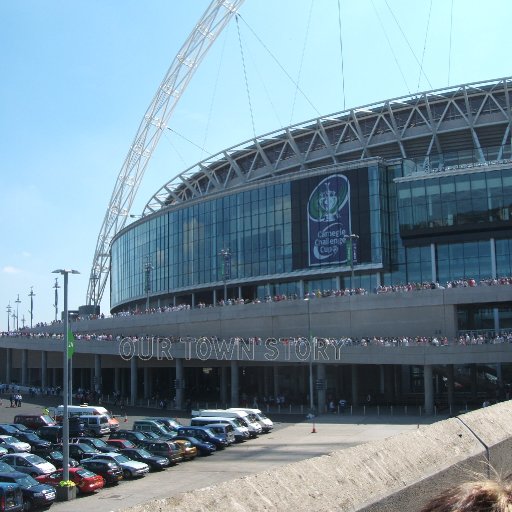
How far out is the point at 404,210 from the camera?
78125 millimetres

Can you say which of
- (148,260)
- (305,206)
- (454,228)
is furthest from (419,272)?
(148,260)

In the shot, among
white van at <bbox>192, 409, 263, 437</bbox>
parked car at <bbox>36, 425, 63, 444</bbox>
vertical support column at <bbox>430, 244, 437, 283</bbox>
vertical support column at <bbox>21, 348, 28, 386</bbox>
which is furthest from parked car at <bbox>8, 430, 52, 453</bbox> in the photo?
vertical support column at <bbox>21, 348, 28, 386</bbox>

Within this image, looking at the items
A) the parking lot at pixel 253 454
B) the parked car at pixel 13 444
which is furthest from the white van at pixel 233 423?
the parked car at pixel 13 444

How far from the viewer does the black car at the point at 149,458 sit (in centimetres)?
3416

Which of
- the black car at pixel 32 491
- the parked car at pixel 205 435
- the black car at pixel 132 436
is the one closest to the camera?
the black car at pixel 32 491

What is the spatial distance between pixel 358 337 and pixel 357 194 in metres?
21.3

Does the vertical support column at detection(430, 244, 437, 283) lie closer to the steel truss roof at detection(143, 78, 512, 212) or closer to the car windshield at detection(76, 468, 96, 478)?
the steel truss roof at detection(143, 78, 512, 212)

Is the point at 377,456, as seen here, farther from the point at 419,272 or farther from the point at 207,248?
the point at 207,248

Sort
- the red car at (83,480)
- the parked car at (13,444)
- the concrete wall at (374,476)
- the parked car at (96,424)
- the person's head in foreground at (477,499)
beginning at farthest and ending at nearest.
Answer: the parked car at (96,424), the parked car at (13,444), the red car at (83,480), the concrete wall at (374,476), the person's head in foreground at (477,499)

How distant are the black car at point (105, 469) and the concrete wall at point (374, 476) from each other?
2602 centimetres

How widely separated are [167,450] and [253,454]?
5040 mm

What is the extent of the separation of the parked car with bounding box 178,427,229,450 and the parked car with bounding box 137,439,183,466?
15.4 ft

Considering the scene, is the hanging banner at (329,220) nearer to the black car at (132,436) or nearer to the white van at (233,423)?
the white van at (233,423)

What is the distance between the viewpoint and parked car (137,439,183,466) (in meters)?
35.3
